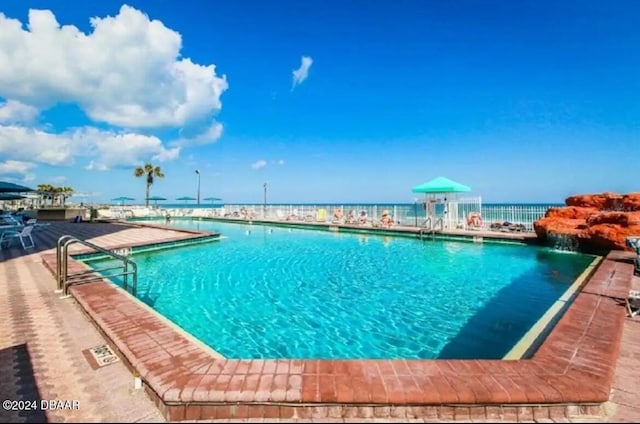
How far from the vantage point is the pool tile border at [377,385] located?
6.57 feet

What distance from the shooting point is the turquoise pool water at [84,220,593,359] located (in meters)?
4.02

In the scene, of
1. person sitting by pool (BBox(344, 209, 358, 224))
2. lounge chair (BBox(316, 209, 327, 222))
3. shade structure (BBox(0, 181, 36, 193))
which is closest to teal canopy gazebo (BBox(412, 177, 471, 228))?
person sitting by pool (BBox(344, 209, 358, 224))

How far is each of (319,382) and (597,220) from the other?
446 inches

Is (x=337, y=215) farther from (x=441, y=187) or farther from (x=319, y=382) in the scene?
(x=319, y=382)

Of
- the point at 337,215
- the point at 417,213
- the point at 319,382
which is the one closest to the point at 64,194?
the point at 337,215

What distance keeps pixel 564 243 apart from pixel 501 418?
10.5m

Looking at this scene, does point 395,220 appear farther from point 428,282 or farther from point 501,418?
point 501,418

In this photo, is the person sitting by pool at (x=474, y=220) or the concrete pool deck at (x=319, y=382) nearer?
the concrete pool deck at (x=319, y=382)

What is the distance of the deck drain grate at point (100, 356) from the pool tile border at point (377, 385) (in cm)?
10

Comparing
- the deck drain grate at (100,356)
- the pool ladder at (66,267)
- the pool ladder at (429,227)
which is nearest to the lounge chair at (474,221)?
the pool ladder at (429,227)

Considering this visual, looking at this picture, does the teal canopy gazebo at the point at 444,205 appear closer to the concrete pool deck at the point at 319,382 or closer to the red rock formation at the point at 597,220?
the red rock formation at the point at 597,220

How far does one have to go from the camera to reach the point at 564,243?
9.93 metres

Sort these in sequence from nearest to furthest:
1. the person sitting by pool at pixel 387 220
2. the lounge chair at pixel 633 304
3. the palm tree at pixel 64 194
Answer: the lounge chair at pixel 633 304 < the person sitting by pool at pixel 387 220 < the palm tree at pixel 64 194

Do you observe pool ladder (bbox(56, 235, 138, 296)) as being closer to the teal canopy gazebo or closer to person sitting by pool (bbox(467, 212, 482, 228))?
the teal canopy gazebo
